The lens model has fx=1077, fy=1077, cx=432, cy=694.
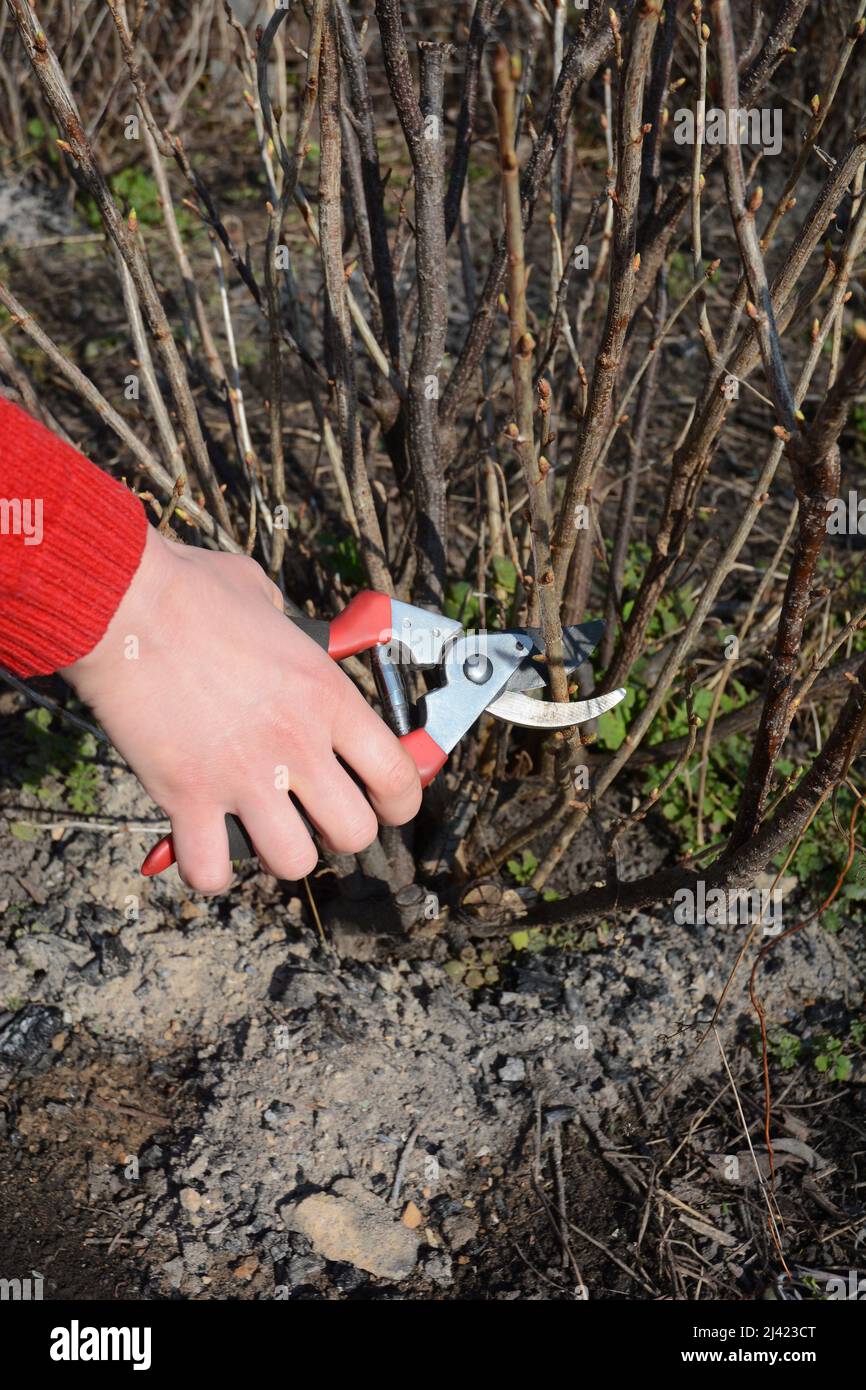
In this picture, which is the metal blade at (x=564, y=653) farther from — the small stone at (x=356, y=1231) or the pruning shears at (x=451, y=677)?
the small stone at (x=356, y=1231)

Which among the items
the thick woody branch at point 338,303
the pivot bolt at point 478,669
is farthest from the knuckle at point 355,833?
the thick woody branch at point 338,303

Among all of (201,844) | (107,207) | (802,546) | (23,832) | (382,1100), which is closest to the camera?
(802,546)

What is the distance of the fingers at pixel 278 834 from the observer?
1.47 metres

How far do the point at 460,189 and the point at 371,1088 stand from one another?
1709 millimetres

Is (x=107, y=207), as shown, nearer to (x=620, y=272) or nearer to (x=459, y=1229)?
(x=620, y=272)

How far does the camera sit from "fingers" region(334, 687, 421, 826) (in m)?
1.49

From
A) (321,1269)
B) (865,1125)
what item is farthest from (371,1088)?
(865,1125)

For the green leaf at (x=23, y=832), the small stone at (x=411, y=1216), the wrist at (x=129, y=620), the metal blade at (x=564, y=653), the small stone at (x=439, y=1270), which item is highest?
the wrist at (x=129, y=620)

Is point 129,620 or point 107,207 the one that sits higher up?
point 107,207

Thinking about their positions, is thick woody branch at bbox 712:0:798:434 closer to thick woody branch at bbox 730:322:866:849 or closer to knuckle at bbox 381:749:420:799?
thick woody branch at bbox 730:322:866:849

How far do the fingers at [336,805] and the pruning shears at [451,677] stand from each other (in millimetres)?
Answer: 234

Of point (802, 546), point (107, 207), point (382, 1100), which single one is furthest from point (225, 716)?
point (382, 1100)

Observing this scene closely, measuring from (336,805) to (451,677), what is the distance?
38cm

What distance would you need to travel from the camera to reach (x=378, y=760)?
1.52 meters
